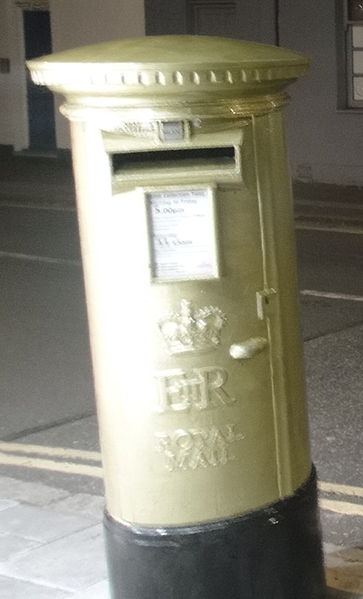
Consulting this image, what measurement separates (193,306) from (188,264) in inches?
4.9

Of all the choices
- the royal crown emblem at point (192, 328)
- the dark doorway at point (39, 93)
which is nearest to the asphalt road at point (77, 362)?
the royal crown emblem at point (192, 328)

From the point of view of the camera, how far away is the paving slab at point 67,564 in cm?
448

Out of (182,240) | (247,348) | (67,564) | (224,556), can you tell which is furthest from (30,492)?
(182,240)

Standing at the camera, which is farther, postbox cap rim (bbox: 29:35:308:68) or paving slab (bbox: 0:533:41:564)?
paving slab (bbox: 0:533:41:564)

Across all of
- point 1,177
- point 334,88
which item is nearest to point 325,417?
point 334,88

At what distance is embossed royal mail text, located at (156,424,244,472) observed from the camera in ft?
12.3

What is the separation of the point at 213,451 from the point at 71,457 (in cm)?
227

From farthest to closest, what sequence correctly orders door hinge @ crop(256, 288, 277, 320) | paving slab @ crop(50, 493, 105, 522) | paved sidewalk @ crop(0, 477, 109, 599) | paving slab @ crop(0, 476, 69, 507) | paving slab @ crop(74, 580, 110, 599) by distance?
paving slab @ crop(0, 476, 69, 507) < paving slab @ crop(50, 493, 105, 522) < paved sidewalk @ crop(0, 477, 109, 599) < paving slab @ crop(74, 580, 110, 599) < door hinge @ crop(256, 288, 277, 320)

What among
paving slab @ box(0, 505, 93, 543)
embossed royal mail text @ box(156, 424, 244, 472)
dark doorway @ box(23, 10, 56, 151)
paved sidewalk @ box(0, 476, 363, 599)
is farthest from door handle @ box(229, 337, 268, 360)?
dark doorway @ box(23, 10, 56, 151)

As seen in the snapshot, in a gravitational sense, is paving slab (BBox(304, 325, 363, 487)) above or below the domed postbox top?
below

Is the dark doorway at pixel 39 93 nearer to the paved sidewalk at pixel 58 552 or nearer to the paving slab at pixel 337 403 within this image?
the paving slab at pixel 337 403

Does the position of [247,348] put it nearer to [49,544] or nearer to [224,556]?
[224,556]

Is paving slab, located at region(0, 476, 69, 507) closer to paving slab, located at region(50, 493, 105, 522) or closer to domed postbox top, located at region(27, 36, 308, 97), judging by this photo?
paving slab, located at region(50, 493, 105, 522)

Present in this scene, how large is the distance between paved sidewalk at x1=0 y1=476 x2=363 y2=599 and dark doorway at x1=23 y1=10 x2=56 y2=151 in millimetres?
13553
